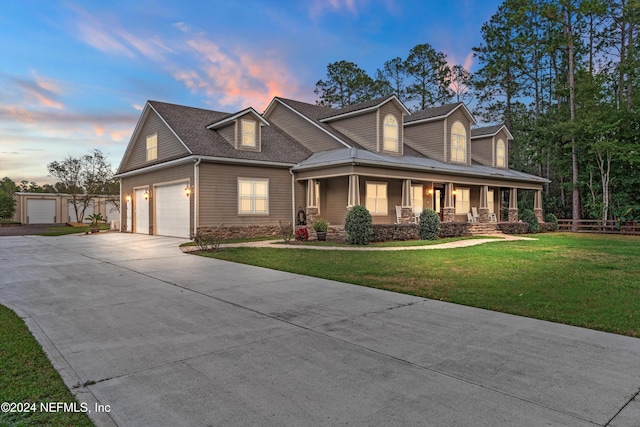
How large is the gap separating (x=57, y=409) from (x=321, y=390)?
1877 mm

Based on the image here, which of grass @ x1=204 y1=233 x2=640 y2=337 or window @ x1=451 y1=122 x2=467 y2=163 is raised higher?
window @ x1=451 y1=122 x2=467 y2=163

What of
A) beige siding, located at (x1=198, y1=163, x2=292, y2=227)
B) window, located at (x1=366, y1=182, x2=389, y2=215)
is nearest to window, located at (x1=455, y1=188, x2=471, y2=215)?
window, located at (x1=366, y1=182, x2=389, y2=215)

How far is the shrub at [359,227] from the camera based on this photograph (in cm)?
1459

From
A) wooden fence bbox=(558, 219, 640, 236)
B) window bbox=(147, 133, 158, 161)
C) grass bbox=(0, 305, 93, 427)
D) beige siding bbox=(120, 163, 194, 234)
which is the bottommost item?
grass bbox=(0, 305, 93, 427)

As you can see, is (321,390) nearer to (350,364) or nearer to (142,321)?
(350,364)

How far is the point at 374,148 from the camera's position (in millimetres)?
18375

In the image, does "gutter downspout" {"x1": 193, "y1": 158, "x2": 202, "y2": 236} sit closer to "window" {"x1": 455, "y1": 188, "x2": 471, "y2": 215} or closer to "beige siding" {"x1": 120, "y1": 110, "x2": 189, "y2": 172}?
"beige siding" {"x1": 120, "y1": 110, "x2": 189, "y2": 172}

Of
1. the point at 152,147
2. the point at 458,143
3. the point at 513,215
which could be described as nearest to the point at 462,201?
the point at 513,215

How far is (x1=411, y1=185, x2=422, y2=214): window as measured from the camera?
20047 mm

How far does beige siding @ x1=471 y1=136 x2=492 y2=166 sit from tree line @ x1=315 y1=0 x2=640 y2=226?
14.8ft

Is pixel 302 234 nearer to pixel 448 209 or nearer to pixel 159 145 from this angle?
pixel 448 209

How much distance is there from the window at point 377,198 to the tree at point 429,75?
65.6 feet

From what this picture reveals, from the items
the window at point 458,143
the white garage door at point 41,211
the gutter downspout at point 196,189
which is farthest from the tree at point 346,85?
the white garage door at point 41,211

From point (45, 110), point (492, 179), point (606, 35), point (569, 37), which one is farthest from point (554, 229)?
point (45, 110)
